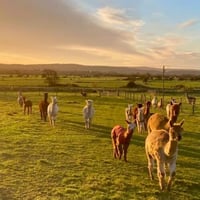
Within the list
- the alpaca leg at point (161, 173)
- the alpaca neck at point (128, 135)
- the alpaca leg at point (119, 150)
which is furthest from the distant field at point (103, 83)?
the alpaca leg at point (161, 173)

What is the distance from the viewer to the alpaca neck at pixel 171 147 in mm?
8105

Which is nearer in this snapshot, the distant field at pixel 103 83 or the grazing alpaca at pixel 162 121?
the grazing alpaca at pixel 162 121

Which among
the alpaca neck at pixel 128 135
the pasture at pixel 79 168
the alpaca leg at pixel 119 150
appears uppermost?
the alpaca neck at pixel 128 135

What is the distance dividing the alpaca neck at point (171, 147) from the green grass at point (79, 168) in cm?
117

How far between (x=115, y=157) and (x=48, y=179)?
3.42 m

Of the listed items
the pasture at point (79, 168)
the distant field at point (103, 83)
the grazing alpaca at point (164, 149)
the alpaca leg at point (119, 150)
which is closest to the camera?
the grazing alpaca at point (164, 149)

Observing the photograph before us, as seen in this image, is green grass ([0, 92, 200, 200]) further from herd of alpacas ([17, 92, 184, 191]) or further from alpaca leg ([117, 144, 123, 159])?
herd of alpacas ([17, 92, 184, 191])

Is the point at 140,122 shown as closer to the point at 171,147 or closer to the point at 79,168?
the point at 79,168

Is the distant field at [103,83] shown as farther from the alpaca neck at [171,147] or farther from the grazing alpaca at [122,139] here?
the alpaca neck at [171,147]

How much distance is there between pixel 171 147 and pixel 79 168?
12.2ft

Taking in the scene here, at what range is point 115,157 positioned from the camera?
12383 mm

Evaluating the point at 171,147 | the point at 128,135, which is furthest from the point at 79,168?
the point at 171,147

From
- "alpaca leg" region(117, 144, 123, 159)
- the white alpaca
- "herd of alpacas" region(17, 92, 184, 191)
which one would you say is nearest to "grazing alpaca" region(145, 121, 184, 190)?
"herd of alpacas" region(17, 92, 184, 191)

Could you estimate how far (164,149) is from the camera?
8555 millimetres
